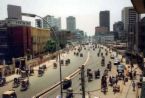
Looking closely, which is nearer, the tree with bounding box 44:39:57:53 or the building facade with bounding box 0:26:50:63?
the building facade with bounding box 0:26:50:63

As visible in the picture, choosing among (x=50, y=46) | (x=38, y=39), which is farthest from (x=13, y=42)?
(x=50, y=46)

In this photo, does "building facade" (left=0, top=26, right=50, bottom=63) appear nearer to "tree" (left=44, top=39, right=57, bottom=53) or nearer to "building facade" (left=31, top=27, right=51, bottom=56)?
"building facade" (left=31, top=27, right=51, bottom=56)

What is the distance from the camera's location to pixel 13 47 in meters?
96.2

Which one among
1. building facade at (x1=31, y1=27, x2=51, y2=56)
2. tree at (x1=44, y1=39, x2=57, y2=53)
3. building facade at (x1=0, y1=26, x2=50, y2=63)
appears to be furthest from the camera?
tree at (x1=44, y1=39, x2=57, y2=53)

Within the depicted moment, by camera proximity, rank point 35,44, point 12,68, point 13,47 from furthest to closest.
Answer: point 35,44 < point 13,47 < point 12,68

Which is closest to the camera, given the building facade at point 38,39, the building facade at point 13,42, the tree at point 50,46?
the building facade at point 13,42

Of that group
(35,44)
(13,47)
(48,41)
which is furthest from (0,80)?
(48,41)

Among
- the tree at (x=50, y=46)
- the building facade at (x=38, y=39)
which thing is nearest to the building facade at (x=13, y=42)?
the building facade at (x=38, y=39)

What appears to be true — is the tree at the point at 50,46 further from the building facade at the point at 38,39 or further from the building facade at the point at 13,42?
the building facade at the point at 13,42

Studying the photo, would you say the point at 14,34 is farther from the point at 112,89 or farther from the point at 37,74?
the point at 112,89

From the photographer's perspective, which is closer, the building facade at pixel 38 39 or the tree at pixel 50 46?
the building facade at pixel 38 39

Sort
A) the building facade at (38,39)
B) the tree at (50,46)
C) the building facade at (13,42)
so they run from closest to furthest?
the building facade at (13,42)
the building facade at (38,39)
the tree at (50,46)

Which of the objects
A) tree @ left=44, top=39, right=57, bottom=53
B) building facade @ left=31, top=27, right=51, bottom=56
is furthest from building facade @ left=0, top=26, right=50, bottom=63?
tree @ left=44, top=39, right=57, bottom=53

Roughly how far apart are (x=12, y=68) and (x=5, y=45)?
3163cm
